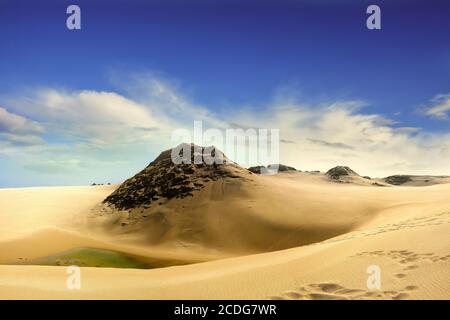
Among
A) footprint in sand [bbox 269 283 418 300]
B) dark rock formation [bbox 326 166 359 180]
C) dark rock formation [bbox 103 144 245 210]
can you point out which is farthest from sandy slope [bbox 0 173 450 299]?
dark rock formation [bbox 326 166 359 180]

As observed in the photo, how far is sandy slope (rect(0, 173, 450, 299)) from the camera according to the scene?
9445 mm

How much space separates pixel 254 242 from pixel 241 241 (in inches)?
48.6

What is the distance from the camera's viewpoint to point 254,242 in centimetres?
3147

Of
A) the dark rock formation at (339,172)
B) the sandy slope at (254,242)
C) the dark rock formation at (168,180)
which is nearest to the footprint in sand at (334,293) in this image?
the sandy slope at (254,242)

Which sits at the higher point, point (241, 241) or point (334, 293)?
point (334, 293)

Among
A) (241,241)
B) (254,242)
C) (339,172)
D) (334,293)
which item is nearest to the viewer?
(334,293)

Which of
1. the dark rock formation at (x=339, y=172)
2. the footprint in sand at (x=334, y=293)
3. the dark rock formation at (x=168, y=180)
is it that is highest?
the dark rock formation at (x=339, y=172)

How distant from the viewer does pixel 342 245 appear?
1345cm

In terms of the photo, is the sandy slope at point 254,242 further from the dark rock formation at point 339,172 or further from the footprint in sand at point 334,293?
the dark rock formation at point 339,172

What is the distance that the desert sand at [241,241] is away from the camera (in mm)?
9500

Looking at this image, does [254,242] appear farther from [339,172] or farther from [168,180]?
[339,172]

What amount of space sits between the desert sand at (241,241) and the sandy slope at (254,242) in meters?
0.06

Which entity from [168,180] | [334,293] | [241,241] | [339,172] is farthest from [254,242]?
[339,172]

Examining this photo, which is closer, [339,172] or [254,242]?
[254,242]
